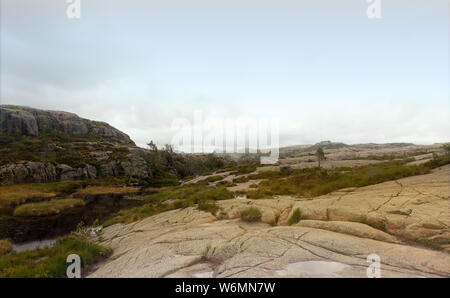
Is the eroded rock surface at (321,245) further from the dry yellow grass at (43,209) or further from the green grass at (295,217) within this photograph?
the dry yellow grass at (43,209)

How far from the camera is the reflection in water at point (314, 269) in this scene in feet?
16.5

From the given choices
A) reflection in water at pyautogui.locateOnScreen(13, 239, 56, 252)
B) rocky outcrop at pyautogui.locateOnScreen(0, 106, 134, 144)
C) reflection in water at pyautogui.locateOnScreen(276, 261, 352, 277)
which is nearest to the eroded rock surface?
reflection in water at pyautogui.locateOnScreen(276, 261, 352, 277)

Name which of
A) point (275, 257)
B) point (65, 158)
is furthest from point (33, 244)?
point (65, 158)

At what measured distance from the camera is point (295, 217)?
9711mm

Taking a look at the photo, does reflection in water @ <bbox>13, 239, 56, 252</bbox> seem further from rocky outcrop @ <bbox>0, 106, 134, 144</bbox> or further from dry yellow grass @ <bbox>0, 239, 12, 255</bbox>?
rocky outcrop @ <bbox>0, 106, 134, 144</bbox>

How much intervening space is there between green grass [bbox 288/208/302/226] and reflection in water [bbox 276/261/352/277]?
397 cm

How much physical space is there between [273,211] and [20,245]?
1904cm

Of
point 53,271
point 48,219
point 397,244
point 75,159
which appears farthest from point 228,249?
point 75,159

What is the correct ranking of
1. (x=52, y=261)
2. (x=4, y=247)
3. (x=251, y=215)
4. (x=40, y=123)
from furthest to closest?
(x=40, y=123) < (x=4, y=247) < (x=251, y=215) < (x=52, y=261)

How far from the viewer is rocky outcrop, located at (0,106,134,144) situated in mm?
115562

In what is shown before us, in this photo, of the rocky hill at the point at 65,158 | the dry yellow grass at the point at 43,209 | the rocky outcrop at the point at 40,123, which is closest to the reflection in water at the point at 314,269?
the dry yellow grass at the point at 43,209

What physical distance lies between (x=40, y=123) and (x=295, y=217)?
6973 inches

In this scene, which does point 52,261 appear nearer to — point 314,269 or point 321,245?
point 314,269

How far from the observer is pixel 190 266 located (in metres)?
6.08
